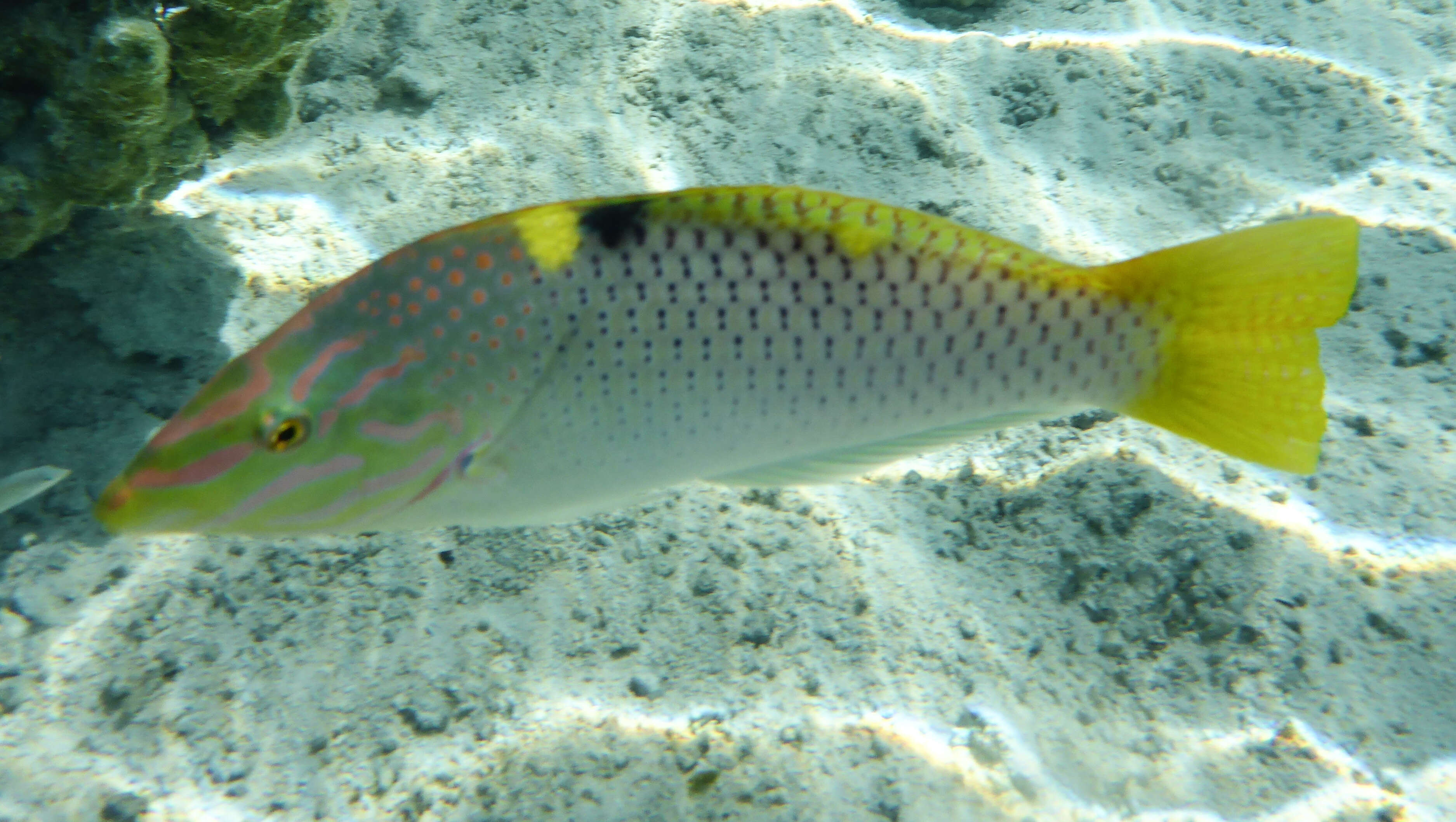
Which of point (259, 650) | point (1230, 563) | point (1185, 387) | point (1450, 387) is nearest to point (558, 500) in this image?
point (259, 650)

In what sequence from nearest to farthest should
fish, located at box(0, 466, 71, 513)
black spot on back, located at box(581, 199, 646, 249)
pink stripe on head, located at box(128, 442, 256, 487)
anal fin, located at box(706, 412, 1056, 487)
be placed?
pink stripe on head, located at box(128, 442, 256, 487)
black spot on back, located at box(581, 199, 646, 249)
anal fin, located at box(706, 412, 1056, 487)
fish, located at box(0, 466, 71, 513)

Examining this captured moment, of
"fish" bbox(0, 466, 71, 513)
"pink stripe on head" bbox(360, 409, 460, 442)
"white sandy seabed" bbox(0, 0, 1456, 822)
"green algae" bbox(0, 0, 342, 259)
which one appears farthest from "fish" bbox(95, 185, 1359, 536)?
"green algae" bbox(0, 0, 342, 259)

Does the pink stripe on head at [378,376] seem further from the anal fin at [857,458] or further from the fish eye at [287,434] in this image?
the anal fin at [857,458]

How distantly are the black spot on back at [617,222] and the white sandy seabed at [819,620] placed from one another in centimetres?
120

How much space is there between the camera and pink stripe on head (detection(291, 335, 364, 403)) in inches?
63.4

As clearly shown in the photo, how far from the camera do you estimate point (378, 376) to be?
5.39 ft

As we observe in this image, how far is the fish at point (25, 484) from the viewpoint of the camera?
90.8 inches

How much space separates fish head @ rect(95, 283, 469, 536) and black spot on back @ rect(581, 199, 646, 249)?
0.46m

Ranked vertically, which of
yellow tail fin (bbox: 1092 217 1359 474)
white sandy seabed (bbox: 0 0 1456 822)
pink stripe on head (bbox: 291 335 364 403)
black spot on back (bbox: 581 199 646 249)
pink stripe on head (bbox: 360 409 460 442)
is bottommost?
white sandy seabed (bbox: 0 0 1456 822)

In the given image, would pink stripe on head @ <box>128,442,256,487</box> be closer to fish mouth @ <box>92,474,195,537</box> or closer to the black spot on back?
fish mouth @ <box>92,474,195,537</box>

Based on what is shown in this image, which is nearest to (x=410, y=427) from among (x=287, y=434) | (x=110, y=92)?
(x=287, y=434)

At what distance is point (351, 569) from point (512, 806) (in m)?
0.94

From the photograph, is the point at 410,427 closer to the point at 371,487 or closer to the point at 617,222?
the point at 371,487

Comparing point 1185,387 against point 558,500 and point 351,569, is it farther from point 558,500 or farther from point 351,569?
point 351,569
